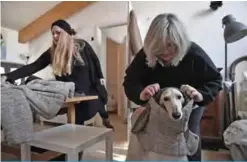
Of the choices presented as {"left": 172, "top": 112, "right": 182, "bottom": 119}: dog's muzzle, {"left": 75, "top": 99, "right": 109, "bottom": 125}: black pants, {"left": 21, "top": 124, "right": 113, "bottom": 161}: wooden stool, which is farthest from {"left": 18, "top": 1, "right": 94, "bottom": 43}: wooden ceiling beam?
{"left": 172, "top": 112, "right": 182, "bottom": 119}: dog's muzzle

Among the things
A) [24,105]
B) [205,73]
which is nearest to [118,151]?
[24,105]

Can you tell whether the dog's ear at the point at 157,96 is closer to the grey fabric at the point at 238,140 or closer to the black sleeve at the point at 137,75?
the black sleeve at the point at 137,75

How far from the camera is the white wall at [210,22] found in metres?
1.94

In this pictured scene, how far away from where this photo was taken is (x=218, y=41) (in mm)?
Answer: 2004

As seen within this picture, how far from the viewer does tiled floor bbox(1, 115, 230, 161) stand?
142 centimetres

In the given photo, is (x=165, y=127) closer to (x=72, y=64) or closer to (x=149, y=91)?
(x=149, y=91)

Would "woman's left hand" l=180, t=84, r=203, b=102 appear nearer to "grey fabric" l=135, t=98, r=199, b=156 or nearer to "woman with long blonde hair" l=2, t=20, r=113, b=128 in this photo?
"grey fabric" l=135, t=98, r=199, b=156

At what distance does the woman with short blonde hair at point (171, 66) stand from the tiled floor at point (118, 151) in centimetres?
74

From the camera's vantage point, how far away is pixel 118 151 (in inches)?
63.9

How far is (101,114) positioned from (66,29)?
83 cm

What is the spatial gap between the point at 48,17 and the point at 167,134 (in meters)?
2.56

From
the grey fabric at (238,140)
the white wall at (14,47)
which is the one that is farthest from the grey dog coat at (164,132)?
the white wall at (14,47)

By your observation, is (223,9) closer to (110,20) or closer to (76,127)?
(110,20)

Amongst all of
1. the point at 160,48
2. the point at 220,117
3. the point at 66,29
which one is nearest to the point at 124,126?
the point at 220,117
